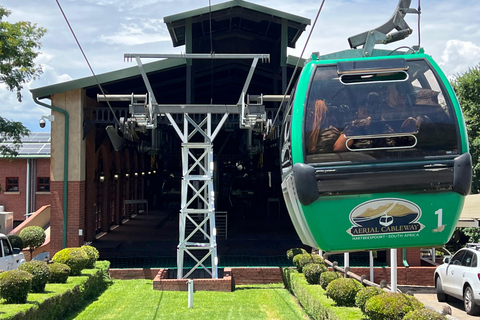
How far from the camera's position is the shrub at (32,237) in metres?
20.7

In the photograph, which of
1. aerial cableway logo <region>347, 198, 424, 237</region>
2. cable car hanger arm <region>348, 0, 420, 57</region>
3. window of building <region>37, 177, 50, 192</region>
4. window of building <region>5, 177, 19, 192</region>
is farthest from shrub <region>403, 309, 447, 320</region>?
window of building <region>5, 177, 19, 192</region>

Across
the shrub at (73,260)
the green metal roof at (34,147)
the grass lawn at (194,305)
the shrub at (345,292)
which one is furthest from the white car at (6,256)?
the green metal roof at (34,147)

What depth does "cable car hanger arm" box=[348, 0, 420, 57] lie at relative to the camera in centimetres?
749

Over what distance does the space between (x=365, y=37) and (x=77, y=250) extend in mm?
10727

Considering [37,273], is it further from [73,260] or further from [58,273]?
[73,260]

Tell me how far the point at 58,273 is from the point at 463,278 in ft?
31.2

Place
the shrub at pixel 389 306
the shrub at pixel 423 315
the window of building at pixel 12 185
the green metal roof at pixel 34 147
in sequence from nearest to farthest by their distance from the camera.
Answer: the shrub at pixel 423 315
the shrub at pixel 389 306
the green metal roof at pixel 34 147
the window of building at pixel 12 185

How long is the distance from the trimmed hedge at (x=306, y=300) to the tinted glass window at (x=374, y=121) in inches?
169

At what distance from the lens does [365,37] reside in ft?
25.1

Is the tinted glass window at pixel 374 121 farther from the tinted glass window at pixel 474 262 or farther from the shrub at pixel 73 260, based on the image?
the shrub at pixel 73 260

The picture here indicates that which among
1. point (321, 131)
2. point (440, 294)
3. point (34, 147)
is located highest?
point (34, 147)

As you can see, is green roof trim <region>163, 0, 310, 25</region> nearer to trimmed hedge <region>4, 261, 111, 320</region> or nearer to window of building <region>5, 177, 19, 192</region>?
trimmed hedge <region>4, 261, 111, 320</region>

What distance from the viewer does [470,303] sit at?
12.3 meters

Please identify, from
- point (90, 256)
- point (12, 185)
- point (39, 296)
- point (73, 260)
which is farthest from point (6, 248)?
point (12, 185)
